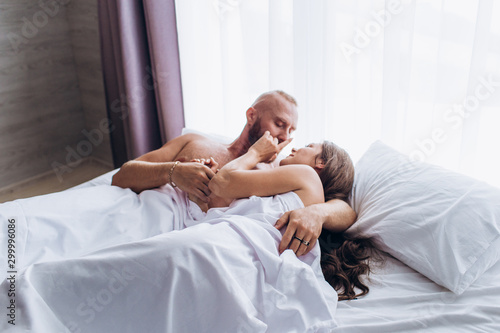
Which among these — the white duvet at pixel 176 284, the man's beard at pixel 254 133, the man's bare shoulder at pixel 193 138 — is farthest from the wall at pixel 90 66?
the white duvet at pixel 176 284

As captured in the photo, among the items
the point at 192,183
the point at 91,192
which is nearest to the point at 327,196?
the point at 192,183

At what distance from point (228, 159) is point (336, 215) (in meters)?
0.54

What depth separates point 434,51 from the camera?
1832 millimetres

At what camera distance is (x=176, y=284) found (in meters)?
1.20

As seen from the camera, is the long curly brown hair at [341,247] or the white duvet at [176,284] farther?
the long curly brown hair at [341,247]

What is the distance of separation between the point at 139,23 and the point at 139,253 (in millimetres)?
1711

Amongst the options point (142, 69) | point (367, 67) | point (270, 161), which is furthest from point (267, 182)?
point (142, 69)

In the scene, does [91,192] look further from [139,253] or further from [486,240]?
[486,240]

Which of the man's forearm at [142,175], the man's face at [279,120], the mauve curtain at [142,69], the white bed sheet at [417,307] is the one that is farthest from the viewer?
the mauve curtain at [142,69]

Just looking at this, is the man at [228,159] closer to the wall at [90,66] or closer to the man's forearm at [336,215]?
the man's forearm at [336,215]

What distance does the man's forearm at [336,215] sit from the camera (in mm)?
1562

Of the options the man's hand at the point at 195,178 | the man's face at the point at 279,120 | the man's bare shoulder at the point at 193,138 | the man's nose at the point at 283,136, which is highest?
the man's face at the point at 279,120

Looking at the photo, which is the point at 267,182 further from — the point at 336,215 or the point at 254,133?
the point at 254,133

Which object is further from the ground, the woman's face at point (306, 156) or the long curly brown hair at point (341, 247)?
the woman's face at point (306, 156)
